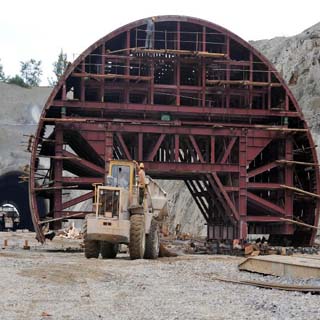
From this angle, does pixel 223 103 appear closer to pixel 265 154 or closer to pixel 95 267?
pixel 265 154

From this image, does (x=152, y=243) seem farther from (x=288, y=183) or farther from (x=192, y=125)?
(x=288, y=183)

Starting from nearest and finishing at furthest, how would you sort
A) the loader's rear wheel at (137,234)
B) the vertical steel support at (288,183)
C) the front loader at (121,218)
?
1. the front loader at (121,218)
2. the loader's rear wheel at (137,234)
3. the vertical steel support at (288,183)

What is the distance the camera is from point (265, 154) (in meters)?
33.9

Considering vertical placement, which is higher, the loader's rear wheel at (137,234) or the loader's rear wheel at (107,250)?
the loader's rear wheel at (137,234)

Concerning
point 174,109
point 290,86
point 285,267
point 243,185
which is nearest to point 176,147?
point 174,109

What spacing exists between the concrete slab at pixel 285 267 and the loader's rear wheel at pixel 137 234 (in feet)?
12.7

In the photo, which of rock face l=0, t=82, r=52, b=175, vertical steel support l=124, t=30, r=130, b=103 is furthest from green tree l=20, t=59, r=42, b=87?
vertical steel support l=124, t=30, r=130, b=103

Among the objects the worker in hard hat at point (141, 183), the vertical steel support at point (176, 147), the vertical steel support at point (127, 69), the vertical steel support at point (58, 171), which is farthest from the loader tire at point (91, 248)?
the vertical steel support at point (127, 69)

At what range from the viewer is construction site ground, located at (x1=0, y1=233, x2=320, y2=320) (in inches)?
389

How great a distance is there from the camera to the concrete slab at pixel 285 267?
49.1 feet

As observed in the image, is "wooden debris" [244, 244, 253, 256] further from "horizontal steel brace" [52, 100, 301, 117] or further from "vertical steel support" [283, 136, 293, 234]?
"horizontal steel brace" [52, 100, 301, 117]

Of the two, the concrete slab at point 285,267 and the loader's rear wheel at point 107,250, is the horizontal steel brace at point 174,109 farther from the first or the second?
the concrete slab at point 285,267

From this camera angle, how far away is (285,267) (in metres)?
15.7

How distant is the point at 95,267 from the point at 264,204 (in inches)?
548
